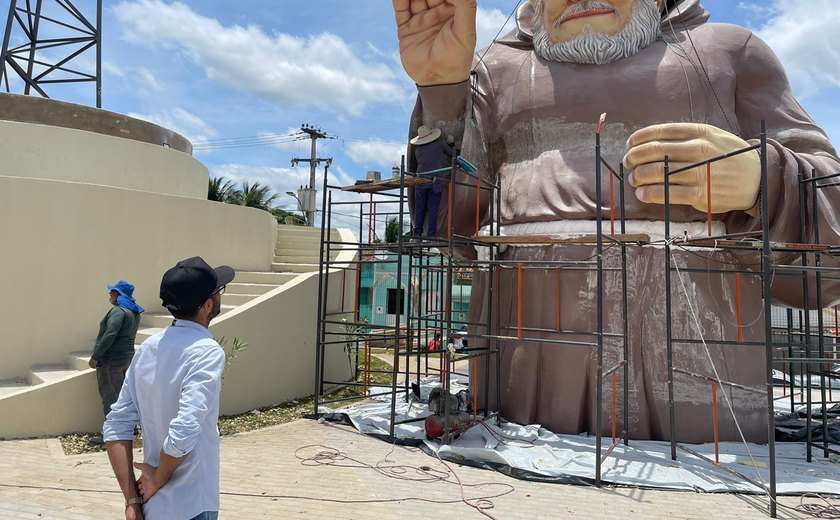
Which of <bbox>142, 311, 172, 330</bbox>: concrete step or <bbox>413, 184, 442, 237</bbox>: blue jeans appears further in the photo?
<bbox>142, 311, 172, 330</bbox>: concrete step

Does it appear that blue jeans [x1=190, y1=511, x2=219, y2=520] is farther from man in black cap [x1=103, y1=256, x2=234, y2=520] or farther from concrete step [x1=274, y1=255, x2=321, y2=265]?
concrete step [x1=274, y1=255, x2=321, y2=265]

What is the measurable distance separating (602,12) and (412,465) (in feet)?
16.9

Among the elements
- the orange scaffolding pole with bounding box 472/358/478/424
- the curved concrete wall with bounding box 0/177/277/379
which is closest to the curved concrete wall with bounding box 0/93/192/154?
the curved concrete wall with bounding box 0/177/277/379

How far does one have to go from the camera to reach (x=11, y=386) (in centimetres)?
654

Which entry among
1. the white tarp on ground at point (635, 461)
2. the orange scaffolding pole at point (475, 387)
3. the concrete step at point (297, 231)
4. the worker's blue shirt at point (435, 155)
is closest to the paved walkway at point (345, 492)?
the white tarp on ground at point (635, 461)

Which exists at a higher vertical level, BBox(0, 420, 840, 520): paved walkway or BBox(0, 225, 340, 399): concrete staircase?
BBox(0, 225, 340, 399): concrete staircase

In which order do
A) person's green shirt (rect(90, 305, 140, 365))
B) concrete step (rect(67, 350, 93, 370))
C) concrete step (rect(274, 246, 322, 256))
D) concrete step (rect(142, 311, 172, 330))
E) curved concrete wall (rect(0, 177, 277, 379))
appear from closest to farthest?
person's green shirt (rect(90, 305, 140, 365)) → concrete step (rect(67, 350, 93, 370)) → curved concrete wall (rect(0, 177, 277, 379)) → concrete step (rect(142, 311, 172, 330)) → concrete step (rect(274, 246, 322, 256))

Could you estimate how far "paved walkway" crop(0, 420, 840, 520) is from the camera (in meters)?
4.21

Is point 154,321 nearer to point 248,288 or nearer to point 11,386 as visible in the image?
point 248,288

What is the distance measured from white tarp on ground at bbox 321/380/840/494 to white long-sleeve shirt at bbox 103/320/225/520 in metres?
3.56

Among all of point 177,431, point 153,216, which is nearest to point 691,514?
point 177,431

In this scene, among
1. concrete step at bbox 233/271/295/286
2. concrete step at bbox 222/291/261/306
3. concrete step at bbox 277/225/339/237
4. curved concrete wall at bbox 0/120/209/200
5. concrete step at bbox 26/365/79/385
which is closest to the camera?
concrete step at bbox 26/365/79/385

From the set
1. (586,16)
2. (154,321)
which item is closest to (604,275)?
(586,16)

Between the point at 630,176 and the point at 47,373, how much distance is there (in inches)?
267
